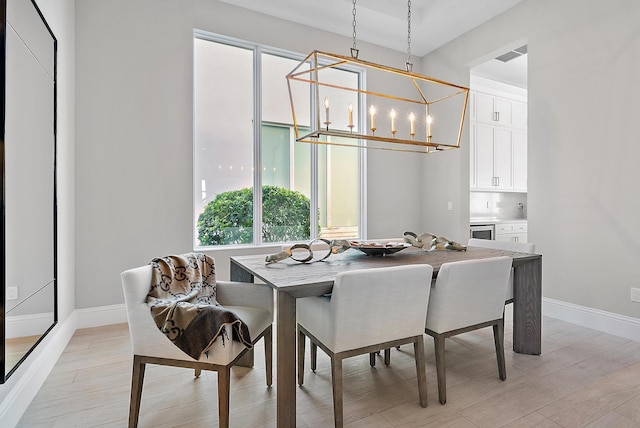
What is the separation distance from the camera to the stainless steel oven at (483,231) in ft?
15.3

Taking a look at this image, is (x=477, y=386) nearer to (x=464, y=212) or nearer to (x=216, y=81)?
(x=464, y=212)

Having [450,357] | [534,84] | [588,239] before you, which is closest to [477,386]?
[450,357]

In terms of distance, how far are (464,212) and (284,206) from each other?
7.22ft

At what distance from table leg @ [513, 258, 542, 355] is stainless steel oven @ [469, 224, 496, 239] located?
2.32 meters

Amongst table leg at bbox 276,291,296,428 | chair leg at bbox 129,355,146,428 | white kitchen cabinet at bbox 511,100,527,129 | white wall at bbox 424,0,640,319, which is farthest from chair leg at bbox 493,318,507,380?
white kitchen cabinet at bbox 511,100,527,129

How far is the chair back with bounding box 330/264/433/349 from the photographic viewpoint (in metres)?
1.51

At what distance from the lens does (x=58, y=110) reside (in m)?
2.40

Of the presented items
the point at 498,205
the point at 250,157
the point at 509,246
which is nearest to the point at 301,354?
the point at 509,246

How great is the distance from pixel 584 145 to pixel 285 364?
3.09 m

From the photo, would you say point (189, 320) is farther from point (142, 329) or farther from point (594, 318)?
point (594, 318)

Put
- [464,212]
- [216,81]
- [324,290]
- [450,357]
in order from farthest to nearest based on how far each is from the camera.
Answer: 1. [464,212]
2. [216,81]
3. [450,357]
4. [324,290]

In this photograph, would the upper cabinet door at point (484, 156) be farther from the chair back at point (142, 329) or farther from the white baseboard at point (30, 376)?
the white baseboard at point (30, 376)

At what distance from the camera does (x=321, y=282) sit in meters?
1.58

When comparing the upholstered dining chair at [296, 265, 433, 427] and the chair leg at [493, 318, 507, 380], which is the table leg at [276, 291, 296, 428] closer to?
the upholstered dining chair at [296, 265, 433, 427]
